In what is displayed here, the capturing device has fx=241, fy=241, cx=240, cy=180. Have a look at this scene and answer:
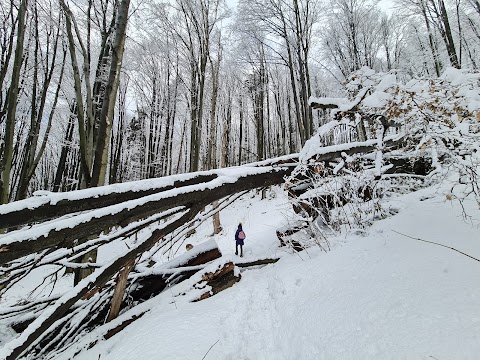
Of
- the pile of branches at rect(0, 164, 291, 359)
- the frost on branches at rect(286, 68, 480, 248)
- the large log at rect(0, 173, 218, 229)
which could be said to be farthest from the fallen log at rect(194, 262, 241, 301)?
the frost on branches at rect(286, 68, 480, 248)

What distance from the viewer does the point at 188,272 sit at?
3307mm

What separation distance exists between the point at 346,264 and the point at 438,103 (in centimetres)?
166

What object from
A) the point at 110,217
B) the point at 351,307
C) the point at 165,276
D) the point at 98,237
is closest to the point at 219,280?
the point at 165,276

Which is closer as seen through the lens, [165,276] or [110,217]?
[110,217]

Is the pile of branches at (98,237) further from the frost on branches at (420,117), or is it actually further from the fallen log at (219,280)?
the frost on branches at (420,117)

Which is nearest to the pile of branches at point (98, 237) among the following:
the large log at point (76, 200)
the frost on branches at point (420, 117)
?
the large log at point (76, 200)

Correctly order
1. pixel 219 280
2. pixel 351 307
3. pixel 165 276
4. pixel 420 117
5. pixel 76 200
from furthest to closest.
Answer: pixel 165 276 < pixel 219 280 < pixel 420 117 < pixel 351 307 < pixel 76 200

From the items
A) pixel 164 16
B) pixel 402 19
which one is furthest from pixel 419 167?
pixel 402 19

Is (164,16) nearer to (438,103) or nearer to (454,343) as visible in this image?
(438,103)

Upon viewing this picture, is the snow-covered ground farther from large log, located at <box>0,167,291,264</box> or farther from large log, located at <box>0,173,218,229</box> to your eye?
large log, located at <box>0,173,218,229</box>

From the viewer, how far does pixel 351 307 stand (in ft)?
5.77

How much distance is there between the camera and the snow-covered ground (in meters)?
1.34

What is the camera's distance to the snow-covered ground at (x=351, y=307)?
4.39ft

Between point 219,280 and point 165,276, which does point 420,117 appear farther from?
point 165,276
